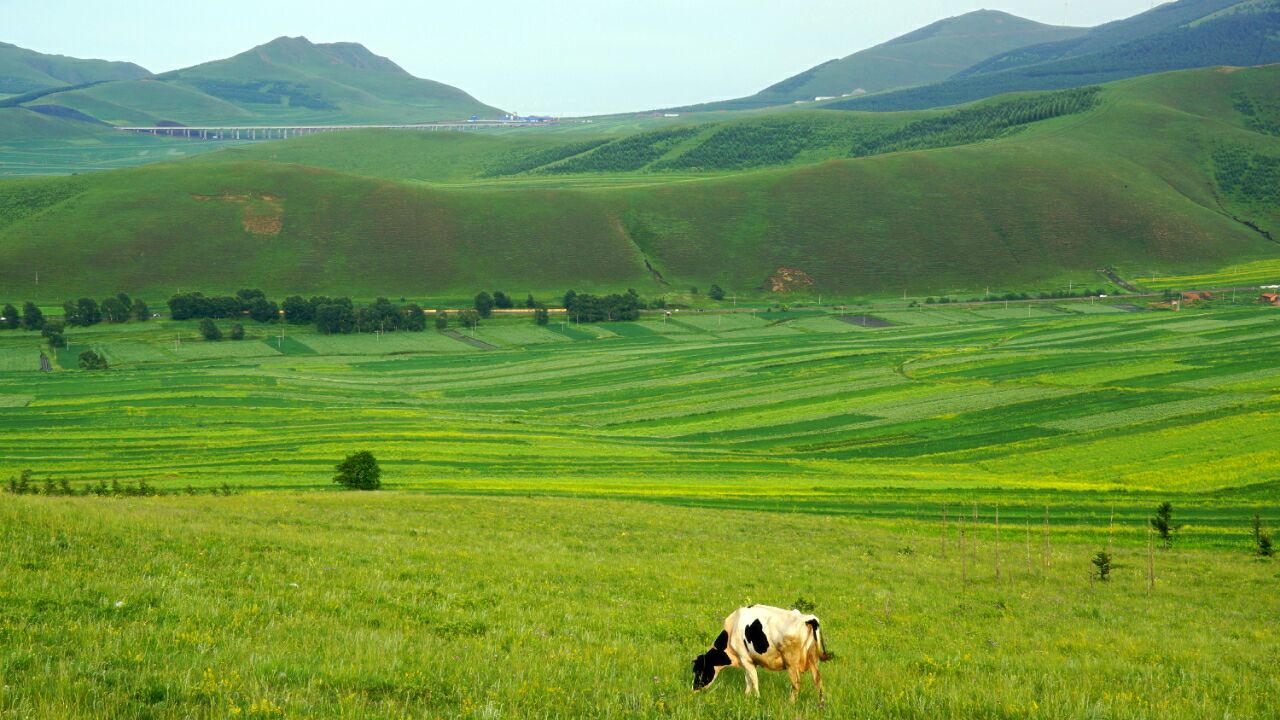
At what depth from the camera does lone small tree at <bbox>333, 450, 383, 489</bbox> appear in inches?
2320

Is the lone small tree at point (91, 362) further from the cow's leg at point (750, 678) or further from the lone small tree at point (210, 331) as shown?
the cow's leg at point (750, 678)

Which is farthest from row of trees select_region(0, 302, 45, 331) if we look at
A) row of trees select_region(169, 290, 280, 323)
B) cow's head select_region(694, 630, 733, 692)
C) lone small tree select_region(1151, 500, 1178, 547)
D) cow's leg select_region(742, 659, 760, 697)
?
cow's leg select_region(742, 659, 760, 697)

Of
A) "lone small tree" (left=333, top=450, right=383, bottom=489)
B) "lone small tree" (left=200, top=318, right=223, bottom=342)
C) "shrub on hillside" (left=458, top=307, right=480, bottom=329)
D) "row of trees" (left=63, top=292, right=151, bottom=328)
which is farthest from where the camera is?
"shrub on hillside" (left=458, top=307, right=480, bottom=329)

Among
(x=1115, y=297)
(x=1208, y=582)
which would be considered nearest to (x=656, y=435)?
(x=1208, y=582)

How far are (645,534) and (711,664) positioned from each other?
905 inches

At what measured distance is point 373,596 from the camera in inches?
752

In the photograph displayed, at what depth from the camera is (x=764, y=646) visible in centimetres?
1364

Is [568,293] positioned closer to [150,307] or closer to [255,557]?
[150,307]

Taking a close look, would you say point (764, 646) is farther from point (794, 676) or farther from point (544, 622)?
point (544, 622)

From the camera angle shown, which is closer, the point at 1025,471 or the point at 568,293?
the point at 1025,471

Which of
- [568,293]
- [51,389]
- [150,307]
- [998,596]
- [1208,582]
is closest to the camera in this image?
[998,596]

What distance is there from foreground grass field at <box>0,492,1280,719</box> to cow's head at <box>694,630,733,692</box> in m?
0.28

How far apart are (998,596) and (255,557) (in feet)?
66.4

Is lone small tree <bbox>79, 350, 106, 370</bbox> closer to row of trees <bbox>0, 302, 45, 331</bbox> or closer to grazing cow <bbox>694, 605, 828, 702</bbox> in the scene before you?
row of trees <bbox>0, 302, 45, 331</bbox>
